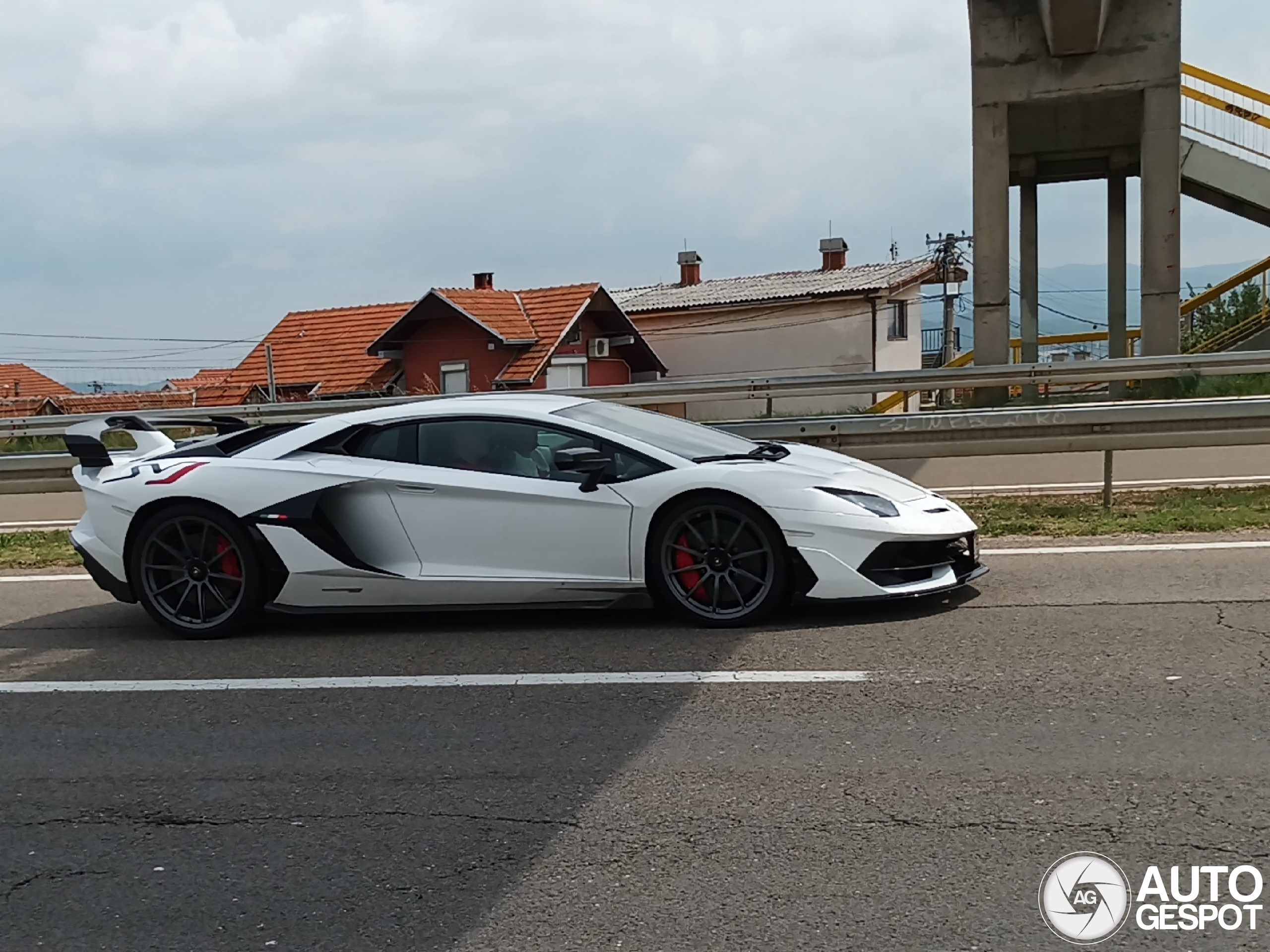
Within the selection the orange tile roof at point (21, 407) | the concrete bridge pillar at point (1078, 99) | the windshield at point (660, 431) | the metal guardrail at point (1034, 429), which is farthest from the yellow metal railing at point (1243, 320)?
the orange tile roof at point (21, 407)

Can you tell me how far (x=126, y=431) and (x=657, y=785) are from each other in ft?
16.4

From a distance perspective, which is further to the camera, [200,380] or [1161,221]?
[200,380]

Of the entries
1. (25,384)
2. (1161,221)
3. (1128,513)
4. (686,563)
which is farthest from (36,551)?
(25,384)

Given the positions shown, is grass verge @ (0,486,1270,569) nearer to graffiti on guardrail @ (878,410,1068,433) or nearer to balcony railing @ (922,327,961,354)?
graffiti on guardrail @ (878,410,1068,433)

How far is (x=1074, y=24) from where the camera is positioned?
672 inches

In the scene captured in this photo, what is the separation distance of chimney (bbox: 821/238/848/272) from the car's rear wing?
145ft

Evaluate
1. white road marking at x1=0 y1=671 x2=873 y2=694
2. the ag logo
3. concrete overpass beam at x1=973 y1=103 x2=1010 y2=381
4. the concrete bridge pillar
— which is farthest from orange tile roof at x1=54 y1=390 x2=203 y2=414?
the ag logo

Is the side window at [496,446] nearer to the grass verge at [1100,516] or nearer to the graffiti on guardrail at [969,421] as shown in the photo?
the grass verge at [1100,516]

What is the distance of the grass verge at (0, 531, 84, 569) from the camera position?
998 centimetres

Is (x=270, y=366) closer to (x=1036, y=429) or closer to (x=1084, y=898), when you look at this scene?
(x=1036, y=429)

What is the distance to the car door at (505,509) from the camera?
665cm

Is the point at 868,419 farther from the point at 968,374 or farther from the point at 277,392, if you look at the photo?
the point at 277,392

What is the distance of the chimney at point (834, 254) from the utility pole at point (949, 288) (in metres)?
3.85

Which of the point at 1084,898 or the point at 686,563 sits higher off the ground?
the point at 686,563
